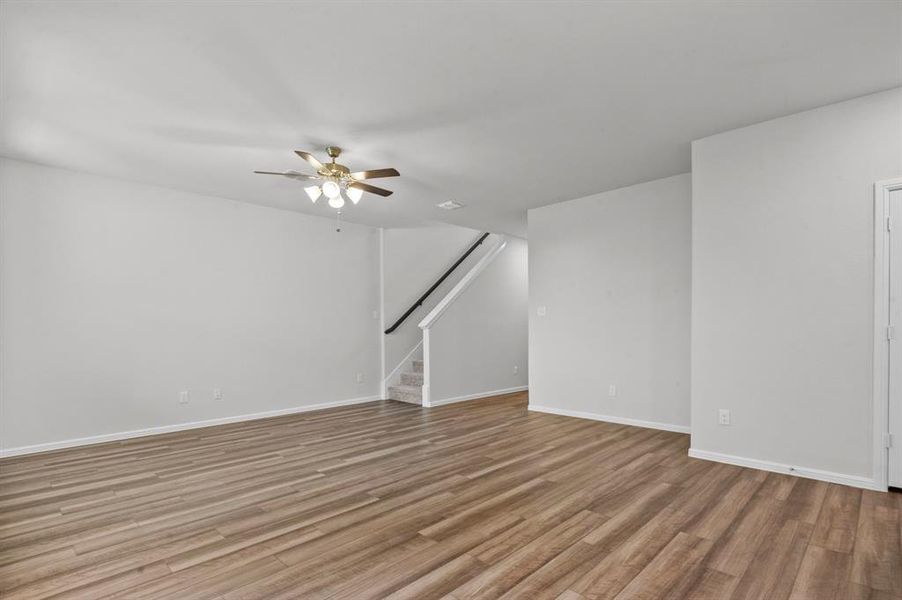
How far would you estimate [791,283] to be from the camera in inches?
127

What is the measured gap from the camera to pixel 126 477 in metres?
3.33

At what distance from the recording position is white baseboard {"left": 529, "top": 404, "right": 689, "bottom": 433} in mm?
4523

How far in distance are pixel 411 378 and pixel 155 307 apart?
3515 mm

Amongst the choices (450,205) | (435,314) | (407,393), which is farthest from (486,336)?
(450,205)

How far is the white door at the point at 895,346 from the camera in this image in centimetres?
284

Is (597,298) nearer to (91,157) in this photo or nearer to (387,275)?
(387,275)

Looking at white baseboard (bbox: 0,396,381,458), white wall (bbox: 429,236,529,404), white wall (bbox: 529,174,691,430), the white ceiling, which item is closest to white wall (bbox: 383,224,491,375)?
white wall (bbox: 429,236,529,404)

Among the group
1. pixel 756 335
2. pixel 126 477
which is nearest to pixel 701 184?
pixel 756 335

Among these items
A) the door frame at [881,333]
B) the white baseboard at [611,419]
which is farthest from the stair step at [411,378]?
the door frame at [881,333]

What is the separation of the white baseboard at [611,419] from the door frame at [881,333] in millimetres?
1637

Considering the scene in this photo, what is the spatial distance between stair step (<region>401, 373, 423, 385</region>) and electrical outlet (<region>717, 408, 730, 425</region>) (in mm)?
4061

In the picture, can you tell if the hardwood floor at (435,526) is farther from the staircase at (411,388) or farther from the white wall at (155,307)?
the staircase at (411,388)

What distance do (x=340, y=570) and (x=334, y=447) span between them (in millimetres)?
2145

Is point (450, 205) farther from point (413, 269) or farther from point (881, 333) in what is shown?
point (881, 333)
